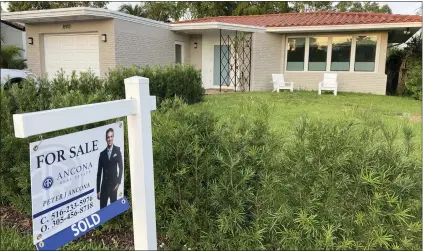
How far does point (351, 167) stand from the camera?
8.79 feet

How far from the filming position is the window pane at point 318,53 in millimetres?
15937

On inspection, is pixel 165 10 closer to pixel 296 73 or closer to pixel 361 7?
pixel 296 73

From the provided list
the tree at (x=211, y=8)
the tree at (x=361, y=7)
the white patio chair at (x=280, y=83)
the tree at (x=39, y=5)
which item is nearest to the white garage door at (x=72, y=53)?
the white patio chair at (x=280, y=83)

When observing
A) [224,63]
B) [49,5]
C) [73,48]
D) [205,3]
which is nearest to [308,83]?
[224,63]

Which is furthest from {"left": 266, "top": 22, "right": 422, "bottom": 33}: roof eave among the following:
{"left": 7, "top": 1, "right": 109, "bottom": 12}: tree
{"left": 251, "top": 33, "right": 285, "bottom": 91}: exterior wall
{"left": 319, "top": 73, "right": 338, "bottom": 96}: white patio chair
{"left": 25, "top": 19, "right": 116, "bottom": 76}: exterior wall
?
{"left": 7, "top": 1, "right": 109, "bottom": 12}: tree

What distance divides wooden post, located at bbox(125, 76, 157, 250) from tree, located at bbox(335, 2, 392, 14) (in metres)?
37.2

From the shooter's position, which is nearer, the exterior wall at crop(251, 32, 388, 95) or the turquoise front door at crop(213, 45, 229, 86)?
the exterior wall at crop(251, 32, 388, 95)

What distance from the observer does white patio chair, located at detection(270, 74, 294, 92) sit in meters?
15.2

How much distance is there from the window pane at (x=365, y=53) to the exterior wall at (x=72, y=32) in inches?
400

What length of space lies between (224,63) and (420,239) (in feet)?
48.4

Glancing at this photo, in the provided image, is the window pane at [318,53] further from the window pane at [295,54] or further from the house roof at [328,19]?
the house roof at [328,19]

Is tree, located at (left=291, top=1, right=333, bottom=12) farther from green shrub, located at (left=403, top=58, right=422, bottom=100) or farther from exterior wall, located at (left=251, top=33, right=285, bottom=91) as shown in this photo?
green shrub, located at (left=403, top=58, right=422, bottom=100)

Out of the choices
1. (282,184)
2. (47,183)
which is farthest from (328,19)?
(47,183)

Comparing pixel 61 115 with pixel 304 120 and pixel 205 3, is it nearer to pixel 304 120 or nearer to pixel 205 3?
pixel 304 120
